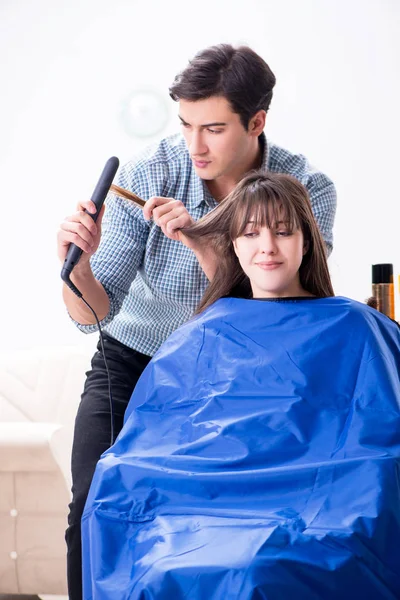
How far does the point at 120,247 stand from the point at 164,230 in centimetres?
20

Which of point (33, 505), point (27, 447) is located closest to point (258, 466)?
point (27, 447)

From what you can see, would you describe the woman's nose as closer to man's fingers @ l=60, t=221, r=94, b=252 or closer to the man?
the man

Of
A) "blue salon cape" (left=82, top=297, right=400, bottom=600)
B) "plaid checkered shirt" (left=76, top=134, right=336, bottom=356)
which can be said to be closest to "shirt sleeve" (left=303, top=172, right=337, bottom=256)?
"plaid checkered shirt" (left=76, top=134, right=336, bottom=356)

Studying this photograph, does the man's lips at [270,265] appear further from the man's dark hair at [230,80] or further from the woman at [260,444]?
the man's dark hair at [230,80]

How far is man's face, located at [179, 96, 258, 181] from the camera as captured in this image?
1969 millimetres

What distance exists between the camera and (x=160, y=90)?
4.03m

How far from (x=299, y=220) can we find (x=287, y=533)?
793 millimetres

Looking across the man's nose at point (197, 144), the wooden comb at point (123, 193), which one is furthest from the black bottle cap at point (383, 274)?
the wooden comb at point (123, 193)

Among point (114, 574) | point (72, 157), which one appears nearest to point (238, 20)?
point (72, 157)

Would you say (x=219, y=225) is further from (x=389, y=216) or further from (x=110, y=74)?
(x=110, y=74)

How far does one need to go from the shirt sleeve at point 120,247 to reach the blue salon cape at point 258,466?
0.26m

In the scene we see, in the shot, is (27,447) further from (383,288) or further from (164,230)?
(383,288)

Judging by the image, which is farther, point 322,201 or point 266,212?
point 322,201

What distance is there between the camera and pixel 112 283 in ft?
6.77
